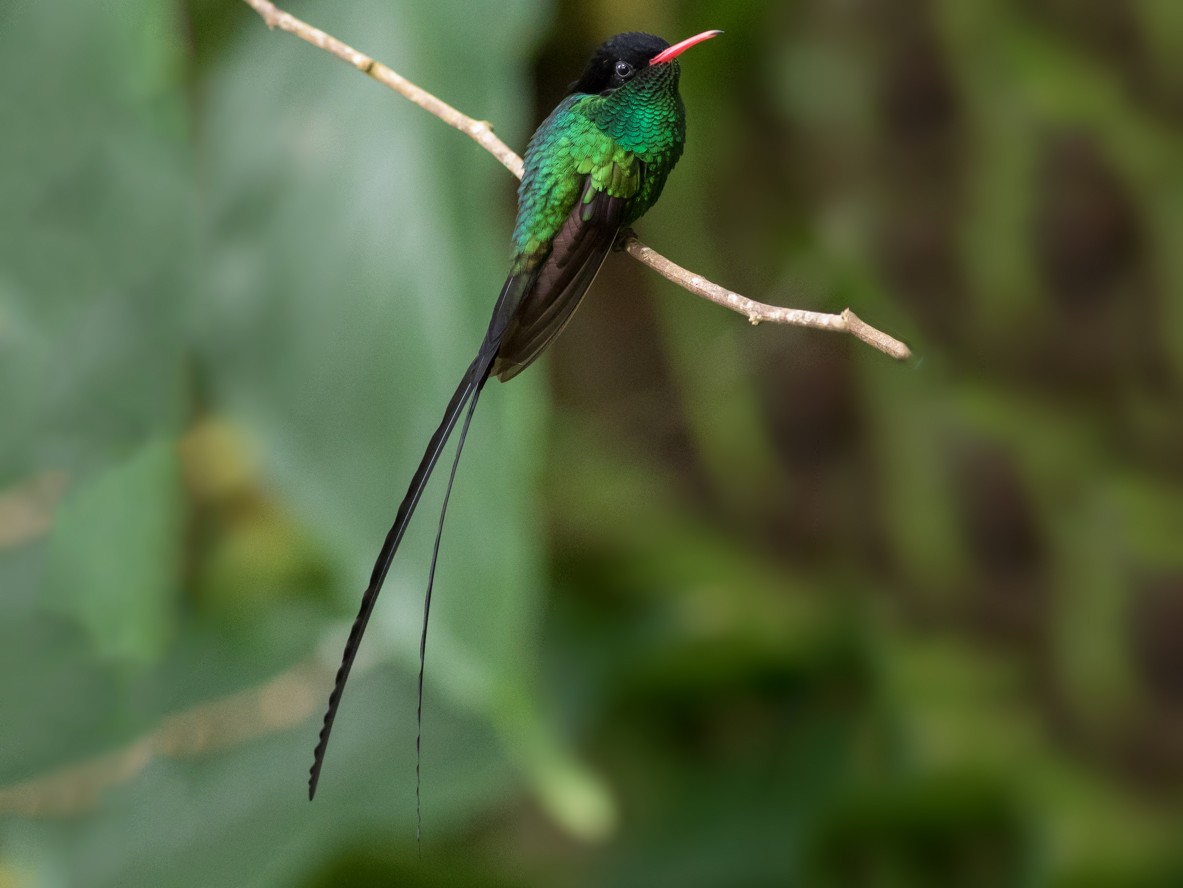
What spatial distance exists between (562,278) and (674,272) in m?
0.04

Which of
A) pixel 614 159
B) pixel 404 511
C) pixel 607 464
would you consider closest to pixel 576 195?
pixel 614 159

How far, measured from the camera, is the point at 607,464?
126cm

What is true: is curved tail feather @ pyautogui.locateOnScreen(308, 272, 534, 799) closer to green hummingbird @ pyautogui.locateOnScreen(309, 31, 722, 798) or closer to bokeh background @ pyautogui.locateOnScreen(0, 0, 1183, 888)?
green hummingbird @ pyautogui.locateOnScreen(309, 31, 722, 798)

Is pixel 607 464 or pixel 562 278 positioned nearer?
pixel 562 278

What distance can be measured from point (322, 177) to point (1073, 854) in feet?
2.67

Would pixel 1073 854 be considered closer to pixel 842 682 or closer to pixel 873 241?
pixel 842 682

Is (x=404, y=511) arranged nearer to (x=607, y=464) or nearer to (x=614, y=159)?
(x=614, y=159)

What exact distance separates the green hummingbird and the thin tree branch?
0.05ft

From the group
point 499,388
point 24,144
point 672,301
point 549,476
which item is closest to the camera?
point 499,388

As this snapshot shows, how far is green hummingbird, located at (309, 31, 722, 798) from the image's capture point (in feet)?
1.19

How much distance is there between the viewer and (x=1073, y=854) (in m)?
1.04

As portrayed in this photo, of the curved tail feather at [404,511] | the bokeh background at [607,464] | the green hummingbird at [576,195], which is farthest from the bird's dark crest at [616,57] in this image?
the bokeh background at [607,464]

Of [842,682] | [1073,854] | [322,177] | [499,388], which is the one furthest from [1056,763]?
[322,177]

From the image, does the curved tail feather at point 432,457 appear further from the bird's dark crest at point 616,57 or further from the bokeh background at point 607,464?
the bokeh background at point 607,464
